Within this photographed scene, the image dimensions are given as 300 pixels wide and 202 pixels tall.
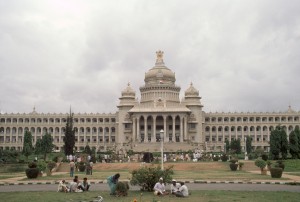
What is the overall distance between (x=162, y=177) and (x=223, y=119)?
82900 millimetres

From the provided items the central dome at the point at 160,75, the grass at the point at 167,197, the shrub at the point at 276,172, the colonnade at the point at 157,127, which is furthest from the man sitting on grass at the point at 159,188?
the central dome at the point at 160,75

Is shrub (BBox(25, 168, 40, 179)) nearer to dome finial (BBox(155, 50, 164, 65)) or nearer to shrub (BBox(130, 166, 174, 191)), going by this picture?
shrub (BBox(130, 166, 174, 191))

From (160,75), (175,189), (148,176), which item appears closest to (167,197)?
(175,189)

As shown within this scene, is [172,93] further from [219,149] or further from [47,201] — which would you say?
[47,201]

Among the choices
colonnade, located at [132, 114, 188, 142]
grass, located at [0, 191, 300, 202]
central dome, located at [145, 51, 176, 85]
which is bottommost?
grass, located at [0, 191, 300, 202]

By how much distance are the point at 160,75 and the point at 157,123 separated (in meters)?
12.5

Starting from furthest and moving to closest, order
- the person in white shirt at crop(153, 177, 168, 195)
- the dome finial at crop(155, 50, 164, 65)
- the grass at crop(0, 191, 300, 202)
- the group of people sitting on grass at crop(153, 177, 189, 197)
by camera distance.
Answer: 1. the dome finial at crop(155, 50, 164, 65)
2. the person in white shirt at crop(153, 177, 168, 195)
3. the group of people sitting on grass at crop(153, 177, 189, 197)
4. the grass at crop(0, 191, 300, 202)

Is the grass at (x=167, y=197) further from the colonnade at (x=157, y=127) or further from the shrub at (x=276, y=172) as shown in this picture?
the colonnade at (x=157, y=127)

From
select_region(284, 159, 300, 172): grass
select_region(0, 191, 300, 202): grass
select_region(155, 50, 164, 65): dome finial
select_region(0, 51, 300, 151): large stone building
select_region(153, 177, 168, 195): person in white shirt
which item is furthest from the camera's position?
select_region(155, 50, 164, 65): dome finial

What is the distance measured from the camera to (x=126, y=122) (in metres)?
93.6

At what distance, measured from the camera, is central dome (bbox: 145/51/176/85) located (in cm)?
9862

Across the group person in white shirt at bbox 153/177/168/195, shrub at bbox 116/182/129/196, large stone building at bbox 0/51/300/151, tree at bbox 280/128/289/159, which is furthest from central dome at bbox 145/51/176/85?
shrub at bbox 116/182/129/196

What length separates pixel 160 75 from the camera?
98.6 m

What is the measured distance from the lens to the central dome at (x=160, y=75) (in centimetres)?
9862
